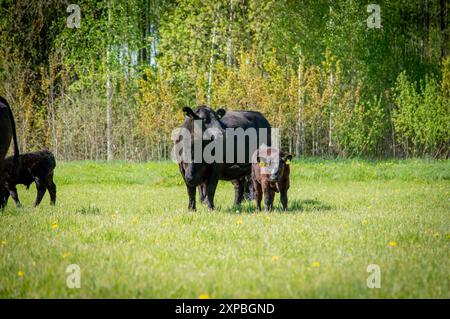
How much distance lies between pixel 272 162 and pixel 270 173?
0.24 meters

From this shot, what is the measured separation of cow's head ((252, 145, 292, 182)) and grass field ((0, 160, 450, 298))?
2.39ft

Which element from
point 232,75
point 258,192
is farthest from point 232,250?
point 232,75

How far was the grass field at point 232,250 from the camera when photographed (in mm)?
4707

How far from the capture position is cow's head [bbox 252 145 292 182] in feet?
32.5

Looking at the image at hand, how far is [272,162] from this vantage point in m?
10.1

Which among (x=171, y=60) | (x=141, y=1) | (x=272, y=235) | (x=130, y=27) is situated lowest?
(x=272, y=235)

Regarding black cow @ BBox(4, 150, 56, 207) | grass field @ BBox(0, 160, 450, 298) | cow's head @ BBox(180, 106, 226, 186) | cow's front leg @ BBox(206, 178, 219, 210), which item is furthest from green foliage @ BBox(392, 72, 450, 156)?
black cow @ BBox(4, 150, 56, 207)

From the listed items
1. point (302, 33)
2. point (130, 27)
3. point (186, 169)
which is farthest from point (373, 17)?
point (186, 169)

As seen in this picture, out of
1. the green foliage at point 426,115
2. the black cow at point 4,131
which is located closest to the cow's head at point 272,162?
the black cow at point 4,131

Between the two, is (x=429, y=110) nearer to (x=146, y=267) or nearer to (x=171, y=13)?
(x=171, y=13)

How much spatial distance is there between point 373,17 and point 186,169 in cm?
2268

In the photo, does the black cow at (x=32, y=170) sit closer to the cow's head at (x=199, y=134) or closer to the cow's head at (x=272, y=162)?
the cow's head at (x=199, y=134)

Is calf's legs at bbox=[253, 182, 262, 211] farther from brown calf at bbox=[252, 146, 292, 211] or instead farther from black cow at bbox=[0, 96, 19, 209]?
black cow at bbox=[0, 96, 19, 209]

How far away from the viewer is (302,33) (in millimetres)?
29625
